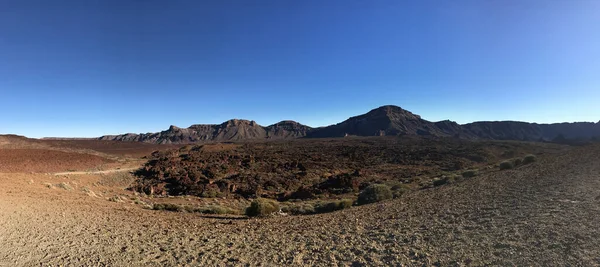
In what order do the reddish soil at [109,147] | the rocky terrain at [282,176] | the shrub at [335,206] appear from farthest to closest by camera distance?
the reddish soil at [109,147], the rocky terrain at [282,176], the shrub at [335,206]

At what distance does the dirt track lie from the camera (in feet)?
22.2

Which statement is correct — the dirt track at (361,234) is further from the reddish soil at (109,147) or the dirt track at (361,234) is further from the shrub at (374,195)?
the reddish soil at (109,147)

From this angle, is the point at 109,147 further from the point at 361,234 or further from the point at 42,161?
the point at 361,234

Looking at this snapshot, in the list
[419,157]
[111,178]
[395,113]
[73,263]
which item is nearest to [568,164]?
[73,263]

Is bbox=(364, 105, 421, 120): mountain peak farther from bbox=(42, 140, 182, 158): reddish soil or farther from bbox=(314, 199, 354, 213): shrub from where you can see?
bbox=(314, 199, 354, 213): shrub

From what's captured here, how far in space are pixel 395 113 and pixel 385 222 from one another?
632 feet

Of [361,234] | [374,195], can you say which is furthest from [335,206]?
[361,234]

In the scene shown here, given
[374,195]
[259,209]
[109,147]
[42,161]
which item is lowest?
[259,209]

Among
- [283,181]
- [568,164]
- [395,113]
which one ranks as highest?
[395,113]

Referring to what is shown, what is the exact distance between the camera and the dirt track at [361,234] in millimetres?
6781

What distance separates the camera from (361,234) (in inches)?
360

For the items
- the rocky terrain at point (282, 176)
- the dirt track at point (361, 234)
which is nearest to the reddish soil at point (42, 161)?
the rocky terrain at point (282, 176)

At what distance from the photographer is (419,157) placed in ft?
173

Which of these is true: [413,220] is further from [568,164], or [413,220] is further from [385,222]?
[568,164]
